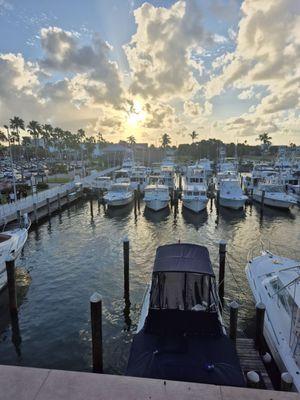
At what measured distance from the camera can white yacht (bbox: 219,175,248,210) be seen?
36.2 m

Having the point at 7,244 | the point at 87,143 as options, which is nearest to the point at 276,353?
the point at 7,244

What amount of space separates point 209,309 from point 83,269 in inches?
461

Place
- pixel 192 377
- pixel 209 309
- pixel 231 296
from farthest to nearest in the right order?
pixel 231 296 → pixel 209 309 → pixel 192 377

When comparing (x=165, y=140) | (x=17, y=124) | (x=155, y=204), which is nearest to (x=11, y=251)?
(x=155, y=204)

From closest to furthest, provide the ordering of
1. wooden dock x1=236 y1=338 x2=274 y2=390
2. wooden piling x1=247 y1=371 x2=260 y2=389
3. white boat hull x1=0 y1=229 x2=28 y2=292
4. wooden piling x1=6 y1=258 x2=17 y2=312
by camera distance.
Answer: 1. wooden piling x1=247 y1=371 x2=260 y2=389
2. wooden dock x1=236 y1=338 x2=274 y2=390
3. wooden piling x1=6 y1=258 x2=17 y2=312
4. white boat hull x1=0 y1=229 x2=28 y2=292

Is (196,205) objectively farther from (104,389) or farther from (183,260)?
(104,389)

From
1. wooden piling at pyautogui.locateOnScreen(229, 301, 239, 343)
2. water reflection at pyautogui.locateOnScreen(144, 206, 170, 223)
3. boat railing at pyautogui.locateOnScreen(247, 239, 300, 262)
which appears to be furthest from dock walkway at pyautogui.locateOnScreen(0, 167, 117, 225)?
wooden piling at pyautogui.locateOnScreen(229, 301, 239, 343)

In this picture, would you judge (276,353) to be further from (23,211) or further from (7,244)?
(23,211)

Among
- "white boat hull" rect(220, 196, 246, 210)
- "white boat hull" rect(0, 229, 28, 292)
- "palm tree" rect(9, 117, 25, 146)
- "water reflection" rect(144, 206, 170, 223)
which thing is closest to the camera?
"white boat hull" rect(0, 229, 28, 292)

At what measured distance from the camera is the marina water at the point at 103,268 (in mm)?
11820

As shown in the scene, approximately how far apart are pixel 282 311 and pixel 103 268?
11902 mm

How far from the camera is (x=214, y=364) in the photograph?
7324 mm

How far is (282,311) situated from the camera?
10516mm

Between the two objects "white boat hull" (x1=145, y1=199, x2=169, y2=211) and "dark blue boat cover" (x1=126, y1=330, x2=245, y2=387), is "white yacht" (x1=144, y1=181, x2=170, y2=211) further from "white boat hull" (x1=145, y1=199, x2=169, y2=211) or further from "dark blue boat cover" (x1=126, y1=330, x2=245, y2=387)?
"dark blue boat cover" (x1=126, y1=330, x2=245, y2=387)
